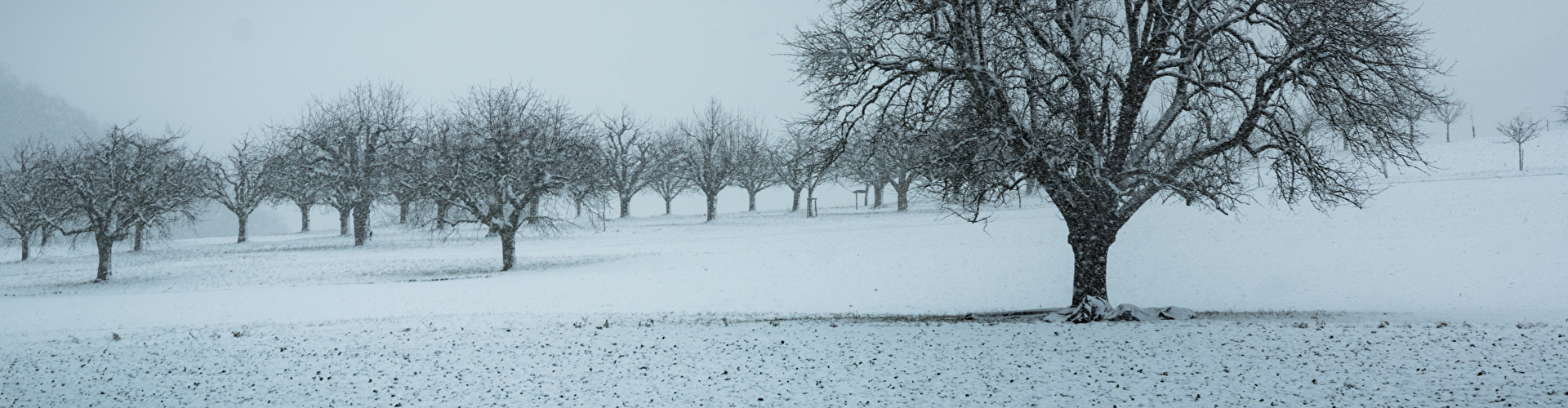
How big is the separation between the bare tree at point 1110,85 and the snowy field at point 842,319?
2.29 metres

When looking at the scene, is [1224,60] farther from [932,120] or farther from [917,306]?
[917,306]

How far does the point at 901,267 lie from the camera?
22797 millimetres

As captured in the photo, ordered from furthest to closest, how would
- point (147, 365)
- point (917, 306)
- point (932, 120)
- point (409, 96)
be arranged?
point (409, 96) → point (917, 306) → point (932, 120) → point (147, 365)

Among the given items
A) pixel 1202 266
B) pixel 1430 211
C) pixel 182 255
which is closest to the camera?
pixel 1202 266

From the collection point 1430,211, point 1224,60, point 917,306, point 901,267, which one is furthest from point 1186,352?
point 1430,211

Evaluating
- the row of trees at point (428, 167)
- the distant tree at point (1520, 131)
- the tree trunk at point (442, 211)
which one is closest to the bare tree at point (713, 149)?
the row of trees at point (428, 167)

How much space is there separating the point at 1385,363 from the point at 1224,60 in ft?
16.8

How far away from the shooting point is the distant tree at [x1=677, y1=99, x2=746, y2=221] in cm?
4931

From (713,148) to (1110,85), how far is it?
4385 cm

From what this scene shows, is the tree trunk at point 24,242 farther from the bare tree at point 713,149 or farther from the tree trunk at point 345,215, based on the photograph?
the bare tree at point 713,149

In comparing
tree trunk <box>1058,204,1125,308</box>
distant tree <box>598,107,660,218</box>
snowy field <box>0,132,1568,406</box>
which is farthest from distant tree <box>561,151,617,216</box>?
distant tree <box>598,107,660,218</box>

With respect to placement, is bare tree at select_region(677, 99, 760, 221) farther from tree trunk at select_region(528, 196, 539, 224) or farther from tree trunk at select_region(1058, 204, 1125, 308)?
tree trunk at select_region(1058, 204, 1125, 308)

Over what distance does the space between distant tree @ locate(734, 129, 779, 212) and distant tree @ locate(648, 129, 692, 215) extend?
13.6 feet

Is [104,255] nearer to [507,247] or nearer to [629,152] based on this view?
[507,247]
